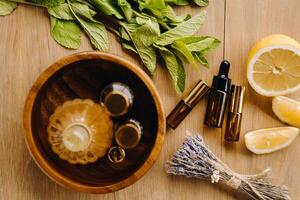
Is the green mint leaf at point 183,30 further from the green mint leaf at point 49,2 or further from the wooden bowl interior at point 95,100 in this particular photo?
the green mint leaf at point 49,2

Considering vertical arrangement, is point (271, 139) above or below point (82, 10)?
below

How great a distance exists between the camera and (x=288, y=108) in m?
1.21

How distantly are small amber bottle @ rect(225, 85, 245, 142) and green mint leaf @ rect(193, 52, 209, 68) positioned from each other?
3.3 inches

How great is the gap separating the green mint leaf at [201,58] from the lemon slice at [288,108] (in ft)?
0.60

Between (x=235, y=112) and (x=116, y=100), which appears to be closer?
(x=116, y=100)

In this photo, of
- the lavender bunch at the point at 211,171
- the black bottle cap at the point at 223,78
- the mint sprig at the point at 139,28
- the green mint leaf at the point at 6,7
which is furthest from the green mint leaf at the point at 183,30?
the green mint leaf at the point at 6,7

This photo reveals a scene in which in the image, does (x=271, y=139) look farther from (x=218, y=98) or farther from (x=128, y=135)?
(x=128, y=135)

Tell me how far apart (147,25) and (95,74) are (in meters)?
0.15

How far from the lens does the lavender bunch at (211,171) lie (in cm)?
119

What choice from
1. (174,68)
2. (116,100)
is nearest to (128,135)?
(116,100)

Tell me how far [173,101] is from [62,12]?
1.05 ft

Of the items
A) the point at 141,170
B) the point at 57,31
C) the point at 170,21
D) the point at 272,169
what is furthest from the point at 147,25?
the point at 272,169

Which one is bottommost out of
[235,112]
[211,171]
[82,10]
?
[211,171]

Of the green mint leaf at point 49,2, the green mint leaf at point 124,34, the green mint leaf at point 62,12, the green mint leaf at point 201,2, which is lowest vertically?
the green mint leaf at point 124,34
